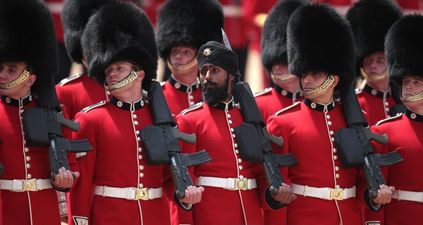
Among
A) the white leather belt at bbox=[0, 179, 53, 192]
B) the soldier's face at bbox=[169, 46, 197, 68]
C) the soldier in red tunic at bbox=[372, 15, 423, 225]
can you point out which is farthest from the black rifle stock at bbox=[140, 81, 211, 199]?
the soldier's face at bbox=[169, 46, 197, 68]

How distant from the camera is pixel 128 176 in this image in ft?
17.5

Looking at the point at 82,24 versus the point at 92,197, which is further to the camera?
the point at 82,24

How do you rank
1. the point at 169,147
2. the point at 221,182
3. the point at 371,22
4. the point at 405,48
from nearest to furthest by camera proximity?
1. the point at 169,147
2. the point at 221,182
3. the point at 405,48
4. the point at 371,22

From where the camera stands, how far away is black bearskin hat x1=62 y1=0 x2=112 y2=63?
6.64 meters

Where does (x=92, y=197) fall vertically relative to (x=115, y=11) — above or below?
below

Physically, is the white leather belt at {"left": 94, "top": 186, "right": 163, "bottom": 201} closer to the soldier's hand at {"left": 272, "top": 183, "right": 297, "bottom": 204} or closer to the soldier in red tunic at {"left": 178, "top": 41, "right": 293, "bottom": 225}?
the soldier in red tunic at {"left": 178, "top": 41, "right": 293, "bottom": 225}

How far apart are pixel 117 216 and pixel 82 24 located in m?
1.73

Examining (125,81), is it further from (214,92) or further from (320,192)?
(320,192)

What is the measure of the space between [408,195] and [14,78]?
6.63ft

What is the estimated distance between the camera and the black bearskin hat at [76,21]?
6.64 m

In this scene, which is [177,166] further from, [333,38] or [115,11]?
[333,38]

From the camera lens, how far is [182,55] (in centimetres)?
673

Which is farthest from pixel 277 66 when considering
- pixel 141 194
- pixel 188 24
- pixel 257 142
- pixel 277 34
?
pixel 141 194

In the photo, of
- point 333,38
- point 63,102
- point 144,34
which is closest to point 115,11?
point 144,34
